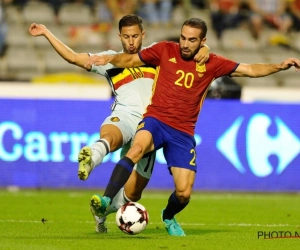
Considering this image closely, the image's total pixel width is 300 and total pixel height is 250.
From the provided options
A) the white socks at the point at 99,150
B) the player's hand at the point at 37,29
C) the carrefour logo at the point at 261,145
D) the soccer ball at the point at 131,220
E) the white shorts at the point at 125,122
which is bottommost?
the carrefour logo at the point at 261,145

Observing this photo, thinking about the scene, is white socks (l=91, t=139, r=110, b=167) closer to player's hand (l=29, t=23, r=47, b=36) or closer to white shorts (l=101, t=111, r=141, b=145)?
white shorts (l=101, t=111, r=141, b=145)

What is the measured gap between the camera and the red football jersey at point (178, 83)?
945 cm

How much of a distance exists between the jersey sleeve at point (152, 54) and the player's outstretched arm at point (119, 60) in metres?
0.05

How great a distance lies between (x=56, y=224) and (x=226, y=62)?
2.89 meters

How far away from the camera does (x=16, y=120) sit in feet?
52.3

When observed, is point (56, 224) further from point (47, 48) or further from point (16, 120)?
point (47, 48)

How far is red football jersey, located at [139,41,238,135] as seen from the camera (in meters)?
9.45

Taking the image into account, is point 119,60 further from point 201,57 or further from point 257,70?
point 257,70

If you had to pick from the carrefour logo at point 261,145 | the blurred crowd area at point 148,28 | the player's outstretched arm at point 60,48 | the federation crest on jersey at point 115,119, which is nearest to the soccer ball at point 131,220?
the federation crest on jersey at point 115,119

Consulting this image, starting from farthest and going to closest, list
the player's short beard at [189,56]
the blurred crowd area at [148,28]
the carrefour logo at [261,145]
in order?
the blurred crowd area at [148,28] → the carrefour logo at [261,145] → the player's short beard at [189,56]

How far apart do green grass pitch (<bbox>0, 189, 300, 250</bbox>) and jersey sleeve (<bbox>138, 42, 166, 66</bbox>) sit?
1.83 meters

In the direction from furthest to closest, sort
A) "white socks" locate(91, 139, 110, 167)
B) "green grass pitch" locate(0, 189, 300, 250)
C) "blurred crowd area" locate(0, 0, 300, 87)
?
"blurred crowd area" locate(0, 0, 300, 87) < "white socks" locate(91, 139, 110, 167) < "green grass pitch" locate(0, 189, 300, 250)

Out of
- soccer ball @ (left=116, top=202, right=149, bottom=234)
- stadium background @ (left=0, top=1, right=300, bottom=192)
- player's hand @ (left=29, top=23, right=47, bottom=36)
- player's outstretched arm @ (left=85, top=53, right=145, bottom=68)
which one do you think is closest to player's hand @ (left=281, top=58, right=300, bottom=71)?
player's outstretched arm @ (left=85, top=53, right=145, bottom=68)

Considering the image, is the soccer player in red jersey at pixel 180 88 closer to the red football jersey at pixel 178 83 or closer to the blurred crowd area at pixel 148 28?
the red football jersey at pixel 178 83
